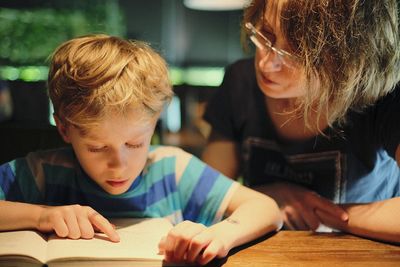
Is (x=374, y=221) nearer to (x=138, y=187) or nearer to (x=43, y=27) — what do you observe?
(x=138, y=187)

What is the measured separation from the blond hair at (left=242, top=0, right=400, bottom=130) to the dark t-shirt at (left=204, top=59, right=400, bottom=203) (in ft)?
0.30

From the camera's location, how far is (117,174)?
1.01m

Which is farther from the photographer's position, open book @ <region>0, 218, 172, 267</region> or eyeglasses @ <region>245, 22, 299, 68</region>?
eyeglasses @ <region>245, 22, 299, 68</region>

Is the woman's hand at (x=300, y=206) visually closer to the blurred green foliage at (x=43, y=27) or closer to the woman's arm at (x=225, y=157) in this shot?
the woman's arm at (x=225, y=157)

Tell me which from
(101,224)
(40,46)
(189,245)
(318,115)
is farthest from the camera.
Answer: (40,46)

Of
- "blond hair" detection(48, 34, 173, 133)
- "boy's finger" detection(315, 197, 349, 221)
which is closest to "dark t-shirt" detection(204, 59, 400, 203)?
"boy's finger" detection(315, 197, 349, 221)

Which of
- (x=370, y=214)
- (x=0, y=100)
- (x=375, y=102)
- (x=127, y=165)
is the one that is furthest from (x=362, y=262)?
A: (x=0, y=100)

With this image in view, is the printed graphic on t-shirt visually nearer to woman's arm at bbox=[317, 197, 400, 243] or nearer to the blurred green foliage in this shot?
woman's arm at bbox=[317, 197, 400, 243]

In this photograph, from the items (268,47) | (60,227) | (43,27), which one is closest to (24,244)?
(60,227)

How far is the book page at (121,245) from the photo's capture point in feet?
2.78

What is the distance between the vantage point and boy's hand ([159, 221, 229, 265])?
0.85m

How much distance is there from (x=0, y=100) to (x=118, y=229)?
0.55 m

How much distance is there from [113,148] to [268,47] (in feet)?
1.36

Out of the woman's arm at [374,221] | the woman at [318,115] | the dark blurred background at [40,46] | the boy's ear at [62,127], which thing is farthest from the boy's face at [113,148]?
the woman's arm at [374,221]
